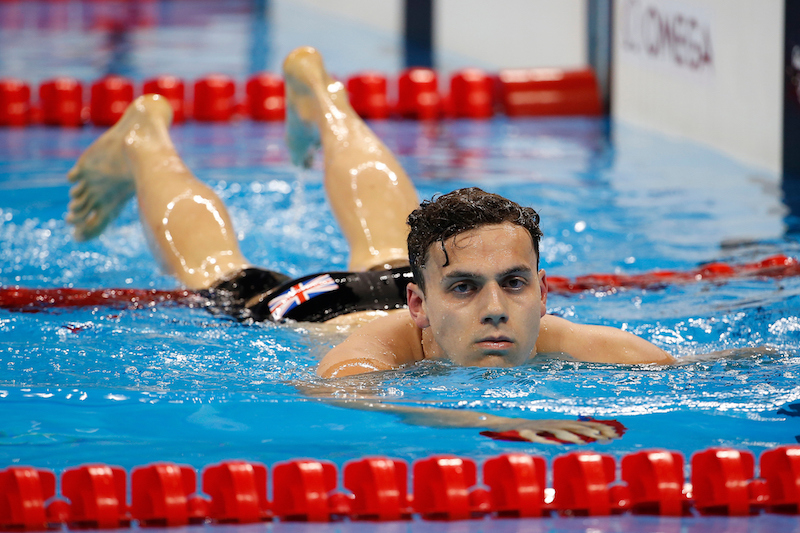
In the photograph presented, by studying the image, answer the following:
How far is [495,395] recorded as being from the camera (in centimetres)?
266

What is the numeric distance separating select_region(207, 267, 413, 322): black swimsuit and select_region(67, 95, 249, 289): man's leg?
13.6 inches

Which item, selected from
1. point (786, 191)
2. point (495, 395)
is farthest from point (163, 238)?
point (786, 191)

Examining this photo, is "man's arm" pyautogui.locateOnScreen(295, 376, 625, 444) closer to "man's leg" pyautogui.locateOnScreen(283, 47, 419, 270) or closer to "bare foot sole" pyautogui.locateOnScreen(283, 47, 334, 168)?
"man's leg" pyautogui.locateOnScreen(283, 47, 419, 270)

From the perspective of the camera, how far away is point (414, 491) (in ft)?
7.47

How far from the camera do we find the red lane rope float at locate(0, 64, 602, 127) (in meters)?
8.95

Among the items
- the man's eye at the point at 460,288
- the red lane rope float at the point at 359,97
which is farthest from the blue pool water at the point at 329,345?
the red lane rope float at the point at 359,97

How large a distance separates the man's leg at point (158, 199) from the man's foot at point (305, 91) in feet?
1.79

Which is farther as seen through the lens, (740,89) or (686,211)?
(740,89)

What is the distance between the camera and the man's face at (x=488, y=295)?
2520mm

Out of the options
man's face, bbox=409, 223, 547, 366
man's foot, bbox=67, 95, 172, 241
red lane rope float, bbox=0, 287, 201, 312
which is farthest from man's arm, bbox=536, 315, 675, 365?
man's foot, bbox=67, 95, 172, 241

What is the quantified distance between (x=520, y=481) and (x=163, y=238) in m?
2.14

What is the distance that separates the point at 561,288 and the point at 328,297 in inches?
40.4

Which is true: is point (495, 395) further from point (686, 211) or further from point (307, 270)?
point (686, 211)

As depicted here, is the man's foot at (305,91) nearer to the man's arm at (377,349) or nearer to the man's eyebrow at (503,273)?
the man's arm at (377,349)
